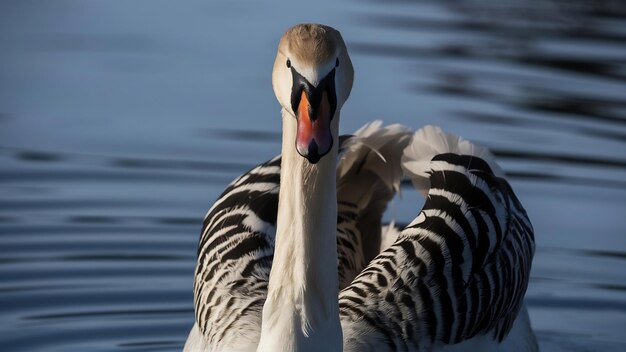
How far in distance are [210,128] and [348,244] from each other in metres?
3.97

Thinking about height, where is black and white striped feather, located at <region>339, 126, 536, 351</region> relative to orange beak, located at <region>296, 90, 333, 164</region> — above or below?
below

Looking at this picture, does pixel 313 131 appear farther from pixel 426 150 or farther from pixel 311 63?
pixel 426 150

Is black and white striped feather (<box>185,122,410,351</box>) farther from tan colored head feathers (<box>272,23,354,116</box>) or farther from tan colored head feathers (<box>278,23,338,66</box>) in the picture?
tan colored head feathers (<box>278,23,338,66</box>)

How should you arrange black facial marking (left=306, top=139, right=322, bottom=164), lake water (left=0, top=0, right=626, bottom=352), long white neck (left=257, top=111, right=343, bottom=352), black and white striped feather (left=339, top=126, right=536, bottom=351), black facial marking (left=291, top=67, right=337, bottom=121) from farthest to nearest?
lake water (left=0, top=0, right=626, bottom=352) → black and white striped feather (left=339, top=126, right=536, bottom=351) → long white neck (left=257, top=111, right=343, bottom=352) → black facial marking (left=291, top=67, right=337, bottom=121) → black facial marking (left=306, top=139, right=322, bottom=164)

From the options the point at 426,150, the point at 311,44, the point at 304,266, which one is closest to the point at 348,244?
the point at 426,150

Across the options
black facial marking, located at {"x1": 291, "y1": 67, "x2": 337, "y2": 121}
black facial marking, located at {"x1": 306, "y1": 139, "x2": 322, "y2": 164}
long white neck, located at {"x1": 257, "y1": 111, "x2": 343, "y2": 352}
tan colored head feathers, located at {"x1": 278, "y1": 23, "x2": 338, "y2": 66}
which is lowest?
long white neck, located at {"x1": 257, "y1": 111, "x2": 343, "y2": 352}

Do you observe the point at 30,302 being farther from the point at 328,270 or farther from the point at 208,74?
the point at 208,74

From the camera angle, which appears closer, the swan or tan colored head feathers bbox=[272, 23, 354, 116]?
tan colored head feathers bbox=[272, 23, 354, 116]

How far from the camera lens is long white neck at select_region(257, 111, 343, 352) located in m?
6.32

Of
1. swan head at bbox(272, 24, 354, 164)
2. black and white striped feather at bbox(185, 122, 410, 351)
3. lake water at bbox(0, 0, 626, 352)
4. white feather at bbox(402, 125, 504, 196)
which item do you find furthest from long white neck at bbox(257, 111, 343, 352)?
lake water at bbox(0, 0, 626, 352)

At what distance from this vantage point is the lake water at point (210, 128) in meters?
9.41

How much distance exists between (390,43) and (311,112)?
9.01m

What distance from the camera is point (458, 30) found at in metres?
15.4

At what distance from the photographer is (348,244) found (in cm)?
815
